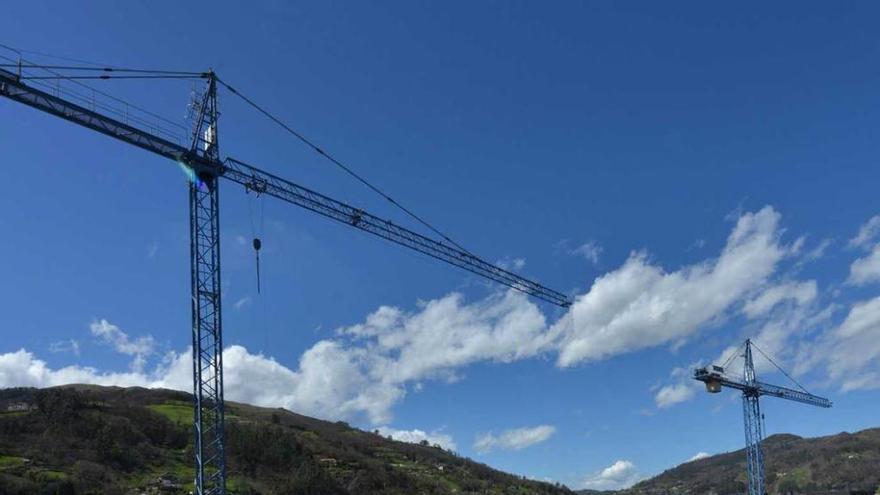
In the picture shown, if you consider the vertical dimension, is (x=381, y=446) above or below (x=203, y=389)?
above

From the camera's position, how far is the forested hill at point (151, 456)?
81.1m

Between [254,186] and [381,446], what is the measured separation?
144 metres

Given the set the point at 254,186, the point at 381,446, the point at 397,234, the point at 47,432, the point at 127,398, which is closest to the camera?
the point at 254,186

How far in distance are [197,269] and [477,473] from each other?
513ft

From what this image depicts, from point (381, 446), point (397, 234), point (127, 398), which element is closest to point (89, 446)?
point (397, 234)

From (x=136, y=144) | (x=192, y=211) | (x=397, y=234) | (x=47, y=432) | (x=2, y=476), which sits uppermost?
(x=397, y=234)

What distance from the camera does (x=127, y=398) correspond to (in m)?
160

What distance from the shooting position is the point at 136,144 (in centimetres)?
4491

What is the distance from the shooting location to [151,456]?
323ft

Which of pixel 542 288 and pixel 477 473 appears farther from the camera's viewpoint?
pixel 477 473

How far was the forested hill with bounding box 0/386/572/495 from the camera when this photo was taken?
8106cm

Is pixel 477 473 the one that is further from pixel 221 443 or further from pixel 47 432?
pixel 221 443

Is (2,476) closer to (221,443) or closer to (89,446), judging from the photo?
(89,446)

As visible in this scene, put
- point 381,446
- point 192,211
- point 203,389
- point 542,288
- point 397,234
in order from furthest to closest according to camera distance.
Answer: point 381,446, point 542,288, point 397,234, point 192,211, point 203,389
